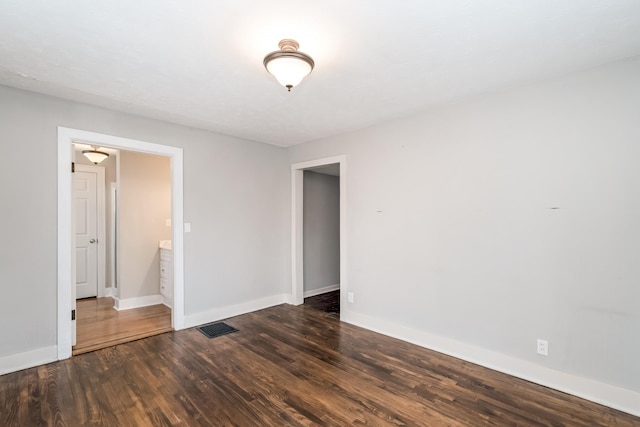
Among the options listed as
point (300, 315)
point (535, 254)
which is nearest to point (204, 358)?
point (300, 315)

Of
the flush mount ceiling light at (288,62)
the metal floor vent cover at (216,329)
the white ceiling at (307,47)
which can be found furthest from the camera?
the metal floor vent cover at (216,329)

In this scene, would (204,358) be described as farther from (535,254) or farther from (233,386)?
(535,254)

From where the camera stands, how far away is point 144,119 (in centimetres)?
341

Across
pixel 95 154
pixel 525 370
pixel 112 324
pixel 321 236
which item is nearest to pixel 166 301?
pixel 112 324

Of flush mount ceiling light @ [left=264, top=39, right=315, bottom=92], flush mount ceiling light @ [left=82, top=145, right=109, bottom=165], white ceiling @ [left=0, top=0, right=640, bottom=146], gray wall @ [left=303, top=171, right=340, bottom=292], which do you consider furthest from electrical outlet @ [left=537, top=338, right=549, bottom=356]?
flush mount ceiling light @ [left=82, top=145, right=109, bottom=165]

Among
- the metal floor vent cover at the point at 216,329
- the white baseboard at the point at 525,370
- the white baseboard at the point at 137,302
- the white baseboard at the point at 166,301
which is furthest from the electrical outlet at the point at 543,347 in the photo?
the white baseboard at the point at 137,302

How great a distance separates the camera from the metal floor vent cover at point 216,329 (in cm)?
350

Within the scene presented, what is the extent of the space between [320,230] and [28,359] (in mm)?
3911

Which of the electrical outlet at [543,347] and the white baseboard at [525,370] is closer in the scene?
the white baseboard at [525,370]

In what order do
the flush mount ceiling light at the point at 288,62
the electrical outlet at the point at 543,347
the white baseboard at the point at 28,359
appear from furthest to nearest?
1. the white baseboard at the point at 28,359
2. the electrical outlet at the point at 543,347
3. the flush mount ceiling light at the point at 288,62

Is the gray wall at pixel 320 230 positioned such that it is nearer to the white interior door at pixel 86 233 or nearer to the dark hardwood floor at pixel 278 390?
the dark hardwood floor at pixel 278 390

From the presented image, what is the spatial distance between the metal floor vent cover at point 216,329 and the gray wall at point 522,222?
5.73ft

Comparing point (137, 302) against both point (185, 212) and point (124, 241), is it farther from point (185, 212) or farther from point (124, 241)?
point (185, 212)

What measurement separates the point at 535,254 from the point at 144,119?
4.13 m
